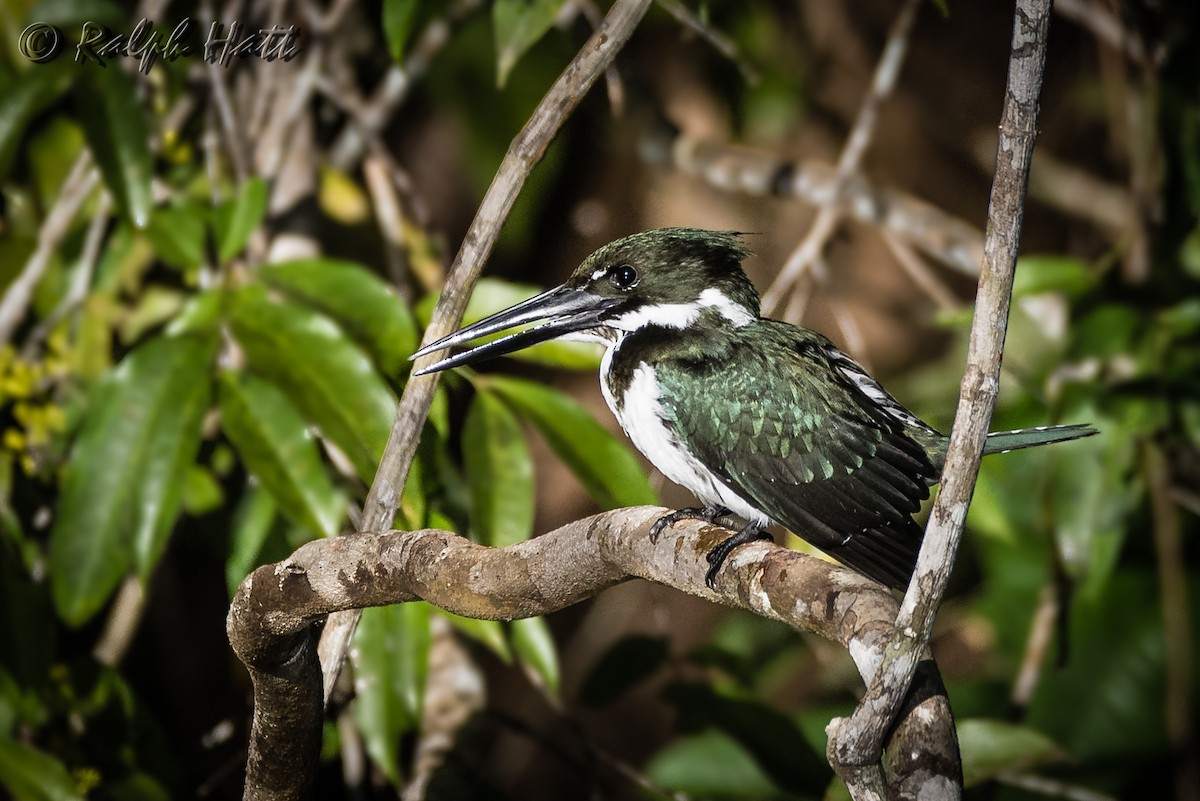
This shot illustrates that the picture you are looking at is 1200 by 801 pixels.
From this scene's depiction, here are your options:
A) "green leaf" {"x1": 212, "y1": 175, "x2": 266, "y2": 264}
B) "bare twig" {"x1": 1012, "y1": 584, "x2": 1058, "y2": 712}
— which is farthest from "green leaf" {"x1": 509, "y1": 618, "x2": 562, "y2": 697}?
"bare twig" {"x1": 1012, "y1": 584, "x2": 1058, "y2": 712}

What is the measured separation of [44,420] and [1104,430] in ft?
5.07

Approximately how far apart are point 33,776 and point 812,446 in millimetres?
1035

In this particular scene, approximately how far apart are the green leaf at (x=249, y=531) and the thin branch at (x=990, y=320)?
772 millimetres

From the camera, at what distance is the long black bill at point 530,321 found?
920 millimetres

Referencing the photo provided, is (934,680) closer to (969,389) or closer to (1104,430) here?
(969,389)

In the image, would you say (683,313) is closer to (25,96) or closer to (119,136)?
(119,136)

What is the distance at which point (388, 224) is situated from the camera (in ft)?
6.29

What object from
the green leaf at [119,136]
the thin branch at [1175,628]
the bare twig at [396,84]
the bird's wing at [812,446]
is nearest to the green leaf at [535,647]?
the bird's wing at [812,446]

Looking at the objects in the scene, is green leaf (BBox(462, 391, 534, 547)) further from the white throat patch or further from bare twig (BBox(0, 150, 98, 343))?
bare twig (BBox(0, 150, 98, 343))

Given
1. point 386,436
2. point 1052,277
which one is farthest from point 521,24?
point 1052,277

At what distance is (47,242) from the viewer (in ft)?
5.96

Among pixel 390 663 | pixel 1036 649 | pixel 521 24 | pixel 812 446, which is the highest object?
pixel 521 24

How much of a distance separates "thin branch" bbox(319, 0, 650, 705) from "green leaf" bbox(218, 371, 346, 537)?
29 centimetres

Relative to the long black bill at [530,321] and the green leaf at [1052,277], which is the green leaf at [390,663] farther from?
the green leaf at [1052,277]
